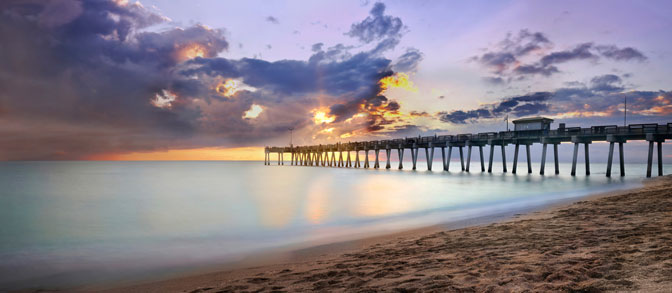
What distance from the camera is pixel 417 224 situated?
42.7ft

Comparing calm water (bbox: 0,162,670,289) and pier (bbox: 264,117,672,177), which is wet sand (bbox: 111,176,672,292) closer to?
calm water (bbox: 0,162,670,289)

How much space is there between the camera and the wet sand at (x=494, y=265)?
409cm

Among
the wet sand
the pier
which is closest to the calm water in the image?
the wet sand

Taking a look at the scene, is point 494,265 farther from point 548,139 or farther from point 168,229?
point 548,139

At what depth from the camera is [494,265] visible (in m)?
5.01

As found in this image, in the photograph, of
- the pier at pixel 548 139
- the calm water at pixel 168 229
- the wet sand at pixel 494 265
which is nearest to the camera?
the wet sand at pixel 494 265

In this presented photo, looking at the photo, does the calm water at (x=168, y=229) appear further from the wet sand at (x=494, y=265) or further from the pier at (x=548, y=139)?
the pier at (x=548, y=139)

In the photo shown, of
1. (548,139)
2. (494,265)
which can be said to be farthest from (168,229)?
(548,139)

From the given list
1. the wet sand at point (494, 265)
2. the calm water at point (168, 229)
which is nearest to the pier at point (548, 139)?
the calm water at point (168, 229)

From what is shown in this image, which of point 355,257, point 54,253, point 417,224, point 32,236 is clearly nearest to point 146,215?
point 32,236

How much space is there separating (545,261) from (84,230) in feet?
48.8

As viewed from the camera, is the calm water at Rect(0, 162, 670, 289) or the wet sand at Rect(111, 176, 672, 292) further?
the calm water at Rect(0, 162, 670, 289)

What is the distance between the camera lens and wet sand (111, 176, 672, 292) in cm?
409

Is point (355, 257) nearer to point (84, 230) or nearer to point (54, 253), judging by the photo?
point (54, 253)
